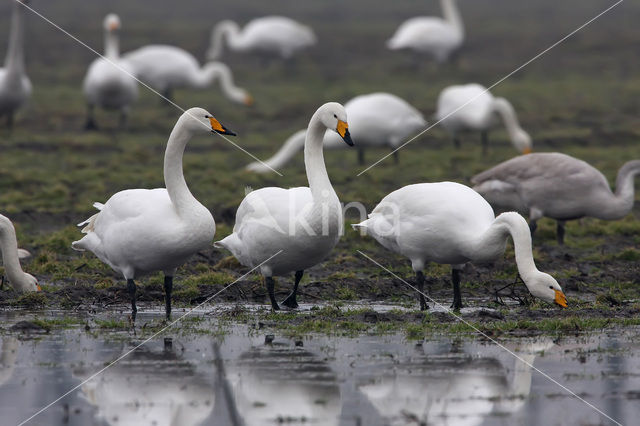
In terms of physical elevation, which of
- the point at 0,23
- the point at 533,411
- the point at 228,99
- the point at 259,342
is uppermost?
the point at 0,23

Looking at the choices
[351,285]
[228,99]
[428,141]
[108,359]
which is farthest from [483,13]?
[108,359]

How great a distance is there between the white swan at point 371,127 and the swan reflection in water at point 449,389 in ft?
27.9

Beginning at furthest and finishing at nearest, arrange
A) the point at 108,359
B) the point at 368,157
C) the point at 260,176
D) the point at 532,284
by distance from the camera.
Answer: the point at 368,157 < the point at 260,176 < the point at 532,284 < the point at 108,359

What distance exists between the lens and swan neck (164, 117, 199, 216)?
27.6ft

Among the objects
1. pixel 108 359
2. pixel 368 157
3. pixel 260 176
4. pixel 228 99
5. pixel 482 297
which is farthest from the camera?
pixel 228 99

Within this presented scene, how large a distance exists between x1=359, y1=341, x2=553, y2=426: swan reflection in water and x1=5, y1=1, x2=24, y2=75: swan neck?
37.8 ft

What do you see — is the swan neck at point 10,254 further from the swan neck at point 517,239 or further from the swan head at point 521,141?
the swan head at point 521,141

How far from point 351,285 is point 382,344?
2324mm

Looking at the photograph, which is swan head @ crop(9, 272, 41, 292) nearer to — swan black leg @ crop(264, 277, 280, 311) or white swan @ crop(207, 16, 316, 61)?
swan black leg @ crop(264, 277, 280, 311)

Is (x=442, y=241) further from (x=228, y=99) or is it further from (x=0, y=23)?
(x=0, y=23)

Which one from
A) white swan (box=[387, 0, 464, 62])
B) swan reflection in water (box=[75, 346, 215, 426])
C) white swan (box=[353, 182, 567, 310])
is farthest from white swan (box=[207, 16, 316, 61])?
swan reflection in water (box=[75, 346, 215, 426])

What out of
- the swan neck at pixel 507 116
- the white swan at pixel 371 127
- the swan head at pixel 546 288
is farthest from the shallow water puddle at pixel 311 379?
the swan neck at pixel 507 116

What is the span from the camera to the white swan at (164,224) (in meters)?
8.31

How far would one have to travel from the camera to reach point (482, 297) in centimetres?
959
